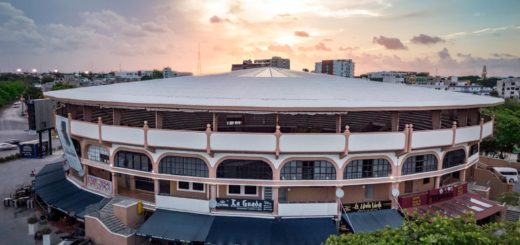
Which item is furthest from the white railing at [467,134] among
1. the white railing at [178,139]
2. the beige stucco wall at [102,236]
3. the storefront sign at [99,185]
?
the storefront sign at [99,185]

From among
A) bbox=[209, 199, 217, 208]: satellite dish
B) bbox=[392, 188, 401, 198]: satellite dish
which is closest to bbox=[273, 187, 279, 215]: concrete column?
bbox=[209, 199, 217, 208]: satellite dish

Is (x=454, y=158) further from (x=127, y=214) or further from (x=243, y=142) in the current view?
(x=127, y=214)

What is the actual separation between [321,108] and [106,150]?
66.2 ft

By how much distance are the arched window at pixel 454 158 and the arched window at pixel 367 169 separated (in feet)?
23.7

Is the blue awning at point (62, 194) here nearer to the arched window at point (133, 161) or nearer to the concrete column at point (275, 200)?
the arched window at point (133, 161)

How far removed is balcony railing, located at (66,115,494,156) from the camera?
91.0 ft

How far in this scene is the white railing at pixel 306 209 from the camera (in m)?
29.2

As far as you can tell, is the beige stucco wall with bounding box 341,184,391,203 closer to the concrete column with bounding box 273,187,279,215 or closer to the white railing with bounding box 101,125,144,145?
the concrete column with bounding box 273,187,279,215

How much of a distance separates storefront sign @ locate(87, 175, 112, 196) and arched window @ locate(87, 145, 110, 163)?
1.89 m

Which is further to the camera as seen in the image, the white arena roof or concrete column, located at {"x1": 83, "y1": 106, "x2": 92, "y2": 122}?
concrete column, located at {"x1": 83, "y1": 106, "x2": 92, "y2": 122}

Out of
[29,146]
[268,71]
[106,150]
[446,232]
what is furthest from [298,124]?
[29,146]

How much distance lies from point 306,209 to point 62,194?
24571 mm

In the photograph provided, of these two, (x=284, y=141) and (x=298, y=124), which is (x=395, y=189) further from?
(x=298, y=124)

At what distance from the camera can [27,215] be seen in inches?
1505
